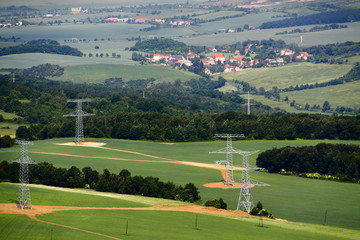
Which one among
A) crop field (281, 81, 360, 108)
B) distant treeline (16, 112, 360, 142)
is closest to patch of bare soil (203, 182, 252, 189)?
distant treeline (16, 112, 360, 142)

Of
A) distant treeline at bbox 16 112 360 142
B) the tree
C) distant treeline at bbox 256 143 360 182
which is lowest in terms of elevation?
distant treeline at bbox 256 143 360 182

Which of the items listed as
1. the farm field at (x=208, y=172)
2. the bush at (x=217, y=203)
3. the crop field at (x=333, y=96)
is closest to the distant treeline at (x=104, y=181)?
the farm field at (x=208, y=172)

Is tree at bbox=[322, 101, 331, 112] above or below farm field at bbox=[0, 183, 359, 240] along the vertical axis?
above

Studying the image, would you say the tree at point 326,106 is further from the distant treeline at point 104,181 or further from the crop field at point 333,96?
the distant treeline at point 104,181

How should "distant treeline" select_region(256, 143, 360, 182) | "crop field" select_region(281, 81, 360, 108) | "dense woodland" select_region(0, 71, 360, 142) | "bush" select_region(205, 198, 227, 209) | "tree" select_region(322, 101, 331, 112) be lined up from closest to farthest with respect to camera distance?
"bush" select_region(205, 198, 227, 209)
"distant treeline" select_region(256, 143, 360, 182)
"dense woodland" select_region(0, 71, 360, 142)
"tree" select_region(322, 101, 331, 112)
"crop field" select_region(281, 81, 360, 108)

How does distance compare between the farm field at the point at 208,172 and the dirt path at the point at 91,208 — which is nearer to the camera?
the dirt path at the point at 91,208

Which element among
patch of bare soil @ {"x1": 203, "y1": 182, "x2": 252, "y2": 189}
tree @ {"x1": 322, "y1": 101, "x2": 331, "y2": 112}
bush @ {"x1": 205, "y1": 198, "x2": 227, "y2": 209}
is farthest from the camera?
tree @ {"x1": 322, "y1": 101, "x2": 331, "y2": 112}

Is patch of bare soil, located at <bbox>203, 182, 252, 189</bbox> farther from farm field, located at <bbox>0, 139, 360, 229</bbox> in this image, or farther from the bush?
the bush
